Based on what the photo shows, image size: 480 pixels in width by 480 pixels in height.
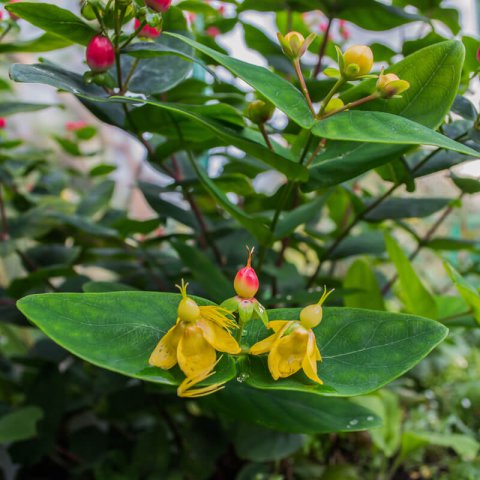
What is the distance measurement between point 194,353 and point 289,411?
24cm

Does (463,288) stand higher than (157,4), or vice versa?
(157,4)

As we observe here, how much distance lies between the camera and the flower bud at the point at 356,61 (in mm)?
400

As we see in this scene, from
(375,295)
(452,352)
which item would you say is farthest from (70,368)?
(452,352)

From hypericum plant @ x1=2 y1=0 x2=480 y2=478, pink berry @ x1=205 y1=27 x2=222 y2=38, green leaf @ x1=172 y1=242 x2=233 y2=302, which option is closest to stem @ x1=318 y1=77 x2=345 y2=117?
hypericum plant @ x1=2 y1=0 x2=480 y2=478

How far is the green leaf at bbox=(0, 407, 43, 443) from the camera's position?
0.70 m

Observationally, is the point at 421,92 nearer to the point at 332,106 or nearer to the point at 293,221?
the point at 332,106

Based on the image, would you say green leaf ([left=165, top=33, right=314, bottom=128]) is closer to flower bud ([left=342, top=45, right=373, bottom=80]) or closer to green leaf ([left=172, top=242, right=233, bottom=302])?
flower bud ([left=342, top=45, right=373, bottom=80])

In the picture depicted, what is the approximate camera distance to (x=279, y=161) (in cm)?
47

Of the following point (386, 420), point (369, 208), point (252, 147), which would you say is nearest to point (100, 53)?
point (252, 147)

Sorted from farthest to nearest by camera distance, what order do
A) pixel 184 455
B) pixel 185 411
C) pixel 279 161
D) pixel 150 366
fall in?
pixel 185 411 → pixel 184 455 → pixel 279 161 → pixel 150 366

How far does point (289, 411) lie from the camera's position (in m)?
0.56

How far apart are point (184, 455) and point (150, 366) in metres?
0.55

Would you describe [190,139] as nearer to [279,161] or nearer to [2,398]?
[279,161]

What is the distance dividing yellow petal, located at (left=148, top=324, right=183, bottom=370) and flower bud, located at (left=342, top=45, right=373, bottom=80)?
22 cm
